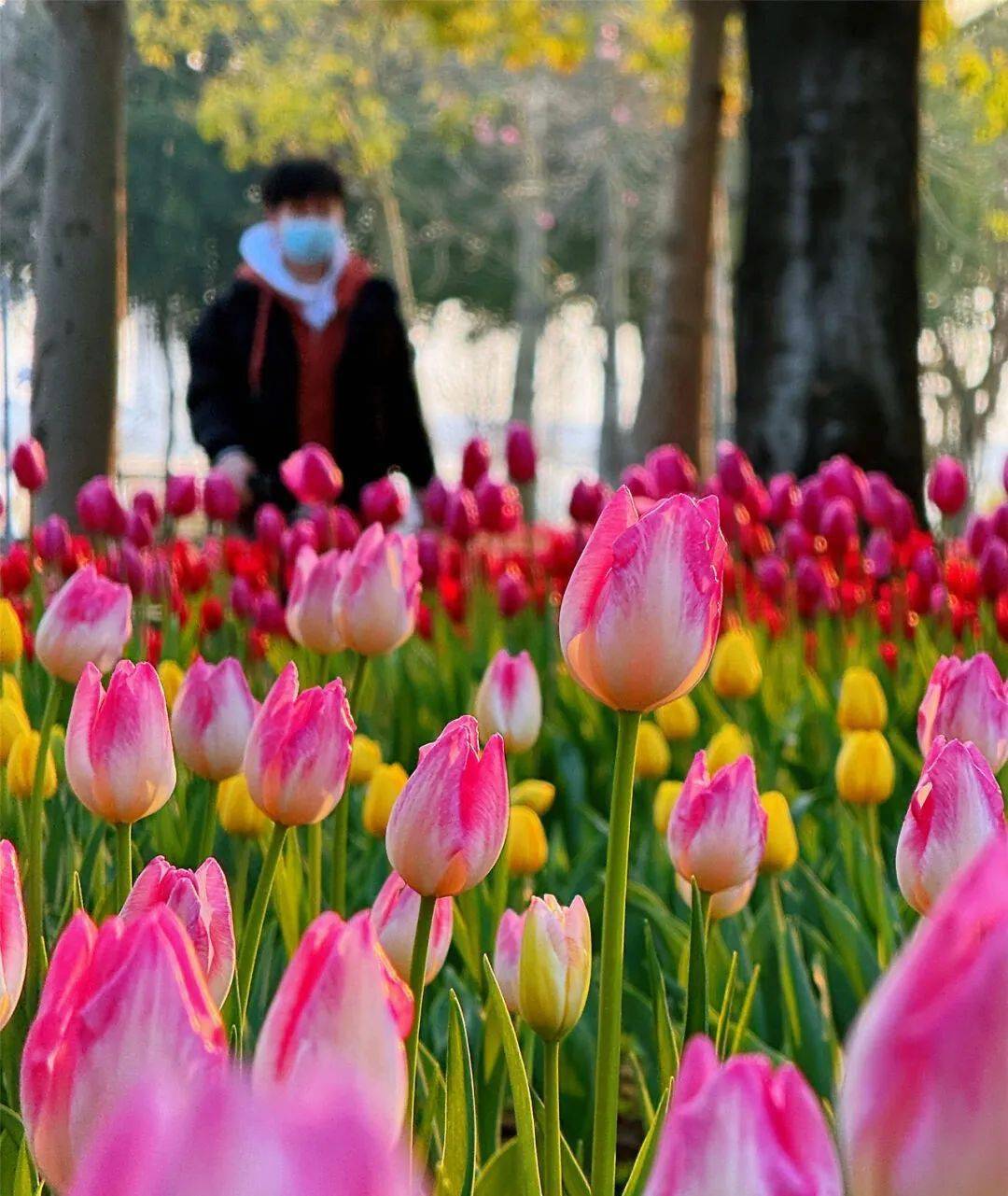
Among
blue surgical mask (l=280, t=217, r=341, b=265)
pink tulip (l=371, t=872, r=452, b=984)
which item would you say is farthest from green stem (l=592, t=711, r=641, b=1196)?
blue surgical mask (l=280, t=217, r=341, b=265)

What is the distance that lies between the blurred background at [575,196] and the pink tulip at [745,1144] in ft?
9.51

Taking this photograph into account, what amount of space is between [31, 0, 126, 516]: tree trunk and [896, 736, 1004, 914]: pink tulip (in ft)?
14.5

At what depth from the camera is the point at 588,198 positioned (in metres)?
29.5

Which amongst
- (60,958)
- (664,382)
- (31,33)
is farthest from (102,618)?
(31,33)

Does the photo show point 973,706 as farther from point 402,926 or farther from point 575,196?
point 575,196

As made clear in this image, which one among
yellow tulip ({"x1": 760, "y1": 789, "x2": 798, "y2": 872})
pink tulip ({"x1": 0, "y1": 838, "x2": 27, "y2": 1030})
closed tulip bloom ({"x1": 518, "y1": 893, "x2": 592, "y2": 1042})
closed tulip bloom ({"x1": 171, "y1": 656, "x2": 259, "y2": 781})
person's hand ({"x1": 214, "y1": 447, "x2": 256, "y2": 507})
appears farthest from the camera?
person's hand ({"x1": 214, "y1": 447, "x2": 256, "y2": 507})

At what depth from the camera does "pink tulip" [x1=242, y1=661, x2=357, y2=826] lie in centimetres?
97

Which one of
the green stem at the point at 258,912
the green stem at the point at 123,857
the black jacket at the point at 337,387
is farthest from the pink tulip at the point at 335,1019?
the black jacket at the point at 337,387

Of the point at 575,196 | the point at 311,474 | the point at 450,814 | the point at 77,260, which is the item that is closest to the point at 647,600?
the point at 450,814

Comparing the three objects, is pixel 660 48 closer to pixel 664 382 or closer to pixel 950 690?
pixel 664 382

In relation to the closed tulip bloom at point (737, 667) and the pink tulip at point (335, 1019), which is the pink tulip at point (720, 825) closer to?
the pink tulip at point (335, 1019)

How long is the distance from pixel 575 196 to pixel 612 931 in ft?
94.5

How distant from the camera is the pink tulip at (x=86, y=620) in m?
1.39

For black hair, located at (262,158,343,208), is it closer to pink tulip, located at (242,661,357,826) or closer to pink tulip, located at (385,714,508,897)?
pink tulip, located at (242,661,357,826)
